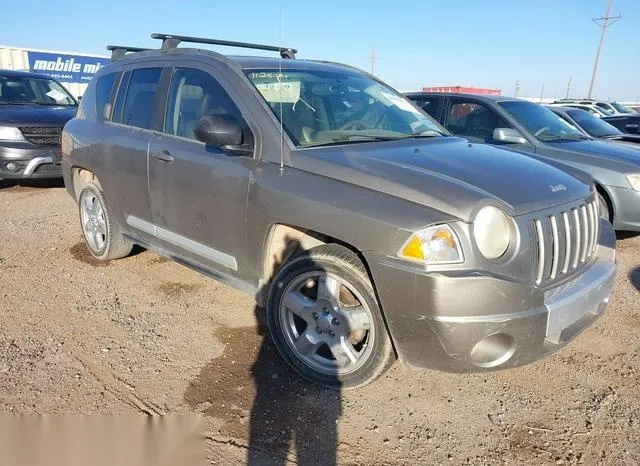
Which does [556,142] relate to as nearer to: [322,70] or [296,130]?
[322,70]

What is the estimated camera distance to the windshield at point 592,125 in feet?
25.7

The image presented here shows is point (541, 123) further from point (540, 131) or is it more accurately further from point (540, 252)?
point (540, 252)

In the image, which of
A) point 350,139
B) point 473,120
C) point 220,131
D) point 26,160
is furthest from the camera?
point 26,160

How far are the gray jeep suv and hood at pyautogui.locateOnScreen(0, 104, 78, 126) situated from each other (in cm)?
437

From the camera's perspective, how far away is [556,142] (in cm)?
631

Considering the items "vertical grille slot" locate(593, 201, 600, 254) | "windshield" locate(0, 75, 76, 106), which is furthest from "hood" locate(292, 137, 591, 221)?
"windshield" locate(0, 75, 76, 106)

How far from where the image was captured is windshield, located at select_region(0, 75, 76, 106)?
862cm

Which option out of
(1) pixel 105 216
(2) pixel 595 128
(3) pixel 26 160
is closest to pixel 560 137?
(2) pixel 595 128

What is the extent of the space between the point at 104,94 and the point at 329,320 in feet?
10.5

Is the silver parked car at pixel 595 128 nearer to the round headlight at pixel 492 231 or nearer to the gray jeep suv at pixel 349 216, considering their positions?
the gray jeep suv at pixel 349 216

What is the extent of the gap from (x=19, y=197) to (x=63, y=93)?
2.41 m

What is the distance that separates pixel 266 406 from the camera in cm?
283

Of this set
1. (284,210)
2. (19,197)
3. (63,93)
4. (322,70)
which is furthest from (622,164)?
(63,93)

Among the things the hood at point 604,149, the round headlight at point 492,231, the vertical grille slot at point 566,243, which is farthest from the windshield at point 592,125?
the round headlight at point 492,231
